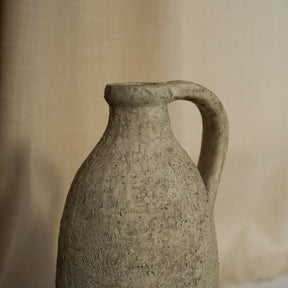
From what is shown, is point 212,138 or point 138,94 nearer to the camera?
point 138,94

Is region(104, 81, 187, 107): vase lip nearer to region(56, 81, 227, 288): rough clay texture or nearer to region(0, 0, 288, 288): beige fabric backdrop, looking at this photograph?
region(56, 81, 227, 288): rough clay texture

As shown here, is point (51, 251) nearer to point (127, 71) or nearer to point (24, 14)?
point (127, 71)

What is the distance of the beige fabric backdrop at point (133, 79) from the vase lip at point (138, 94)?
1.40 feet

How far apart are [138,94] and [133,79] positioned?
0.50 metres

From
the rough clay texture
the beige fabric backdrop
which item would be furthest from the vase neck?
the beige fabric backdrop

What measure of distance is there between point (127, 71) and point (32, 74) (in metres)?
0.23

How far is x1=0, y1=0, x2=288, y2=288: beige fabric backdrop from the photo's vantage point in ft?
4.64

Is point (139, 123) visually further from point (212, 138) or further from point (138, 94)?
point (212, 138)

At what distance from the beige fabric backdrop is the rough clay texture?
0.43 metres

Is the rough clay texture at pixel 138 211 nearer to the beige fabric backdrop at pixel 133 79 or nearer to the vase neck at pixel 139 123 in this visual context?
the vase neck at pixel 139 123

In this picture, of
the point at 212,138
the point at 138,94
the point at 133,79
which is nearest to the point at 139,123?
the point at 138,94

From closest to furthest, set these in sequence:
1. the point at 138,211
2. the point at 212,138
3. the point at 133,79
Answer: the point at 138,211
the point at 212,138
the point at 133,79

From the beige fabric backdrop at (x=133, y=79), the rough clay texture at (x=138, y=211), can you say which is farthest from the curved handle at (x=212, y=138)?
the beige fabric backdrop at (x=133, y=79)

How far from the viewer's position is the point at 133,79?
1.50 m
